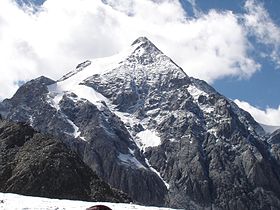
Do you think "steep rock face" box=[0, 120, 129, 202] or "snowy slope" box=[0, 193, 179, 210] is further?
"steep rock face" box=[0, 120, 129, 202]

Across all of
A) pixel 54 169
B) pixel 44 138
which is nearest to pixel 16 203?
pixel 54 169

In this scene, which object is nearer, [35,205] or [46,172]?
[35,205]

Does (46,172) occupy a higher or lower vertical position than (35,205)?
higher

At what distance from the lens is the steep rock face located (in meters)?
148

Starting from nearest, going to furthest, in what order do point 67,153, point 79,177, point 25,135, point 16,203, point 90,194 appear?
point 16,203
point 90,194
point 79,177
point 67,153
point 25,135

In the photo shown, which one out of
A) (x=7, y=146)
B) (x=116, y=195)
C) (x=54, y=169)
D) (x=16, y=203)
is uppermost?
(x=7, y=146)

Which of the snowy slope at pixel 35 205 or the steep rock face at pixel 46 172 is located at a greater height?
the steep rock face at pixel 46 172

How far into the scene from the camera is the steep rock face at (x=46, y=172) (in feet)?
484

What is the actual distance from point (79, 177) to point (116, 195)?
38.1ft

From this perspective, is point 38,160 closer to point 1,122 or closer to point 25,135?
point 25,135

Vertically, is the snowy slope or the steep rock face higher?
the steep rock face

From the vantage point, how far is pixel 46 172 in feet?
511

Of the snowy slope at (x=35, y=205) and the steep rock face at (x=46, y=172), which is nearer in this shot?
the snowy slope at (x=35, y=205)

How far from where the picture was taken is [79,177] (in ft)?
505
